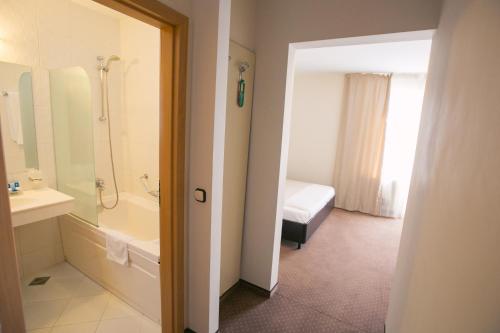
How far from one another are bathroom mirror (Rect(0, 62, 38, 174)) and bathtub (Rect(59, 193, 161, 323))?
658 millimetres

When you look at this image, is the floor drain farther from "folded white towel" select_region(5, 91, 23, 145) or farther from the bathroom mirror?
"folded white towel" select_region(5, 91, 23, 145)

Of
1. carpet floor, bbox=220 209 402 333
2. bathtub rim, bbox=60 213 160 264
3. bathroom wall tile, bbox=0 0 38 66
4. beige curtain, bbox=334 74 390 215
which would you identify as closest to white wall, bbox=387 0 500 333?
carpet floor, bbox=220 209 402 333

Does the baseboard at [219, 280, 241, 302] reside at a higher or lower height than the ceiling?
lower

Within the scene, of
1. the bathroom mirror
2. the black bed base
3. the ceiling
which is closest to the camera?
the bathroom mirror

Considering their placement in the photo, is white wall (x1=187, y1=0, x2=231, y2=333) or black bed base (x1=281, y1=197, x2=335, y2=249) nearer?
white wall (x1=187, y1=0, x2=231, y2=333)

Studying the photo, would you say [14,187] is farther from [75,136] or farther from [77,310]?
[77,310]

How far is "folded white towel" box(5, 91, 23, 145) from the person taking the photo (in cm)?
213

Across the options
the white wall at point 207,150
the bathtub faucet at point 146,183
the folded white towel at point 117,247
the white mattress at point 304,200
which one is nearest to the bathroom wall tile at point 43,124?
the bathtub faucet at point 146,183

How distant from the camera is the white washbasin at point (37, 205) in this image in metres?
1.81

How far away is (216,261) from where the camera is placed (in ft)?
5.30

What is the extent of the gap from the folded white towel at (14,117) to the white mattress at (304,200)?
2.85 meters

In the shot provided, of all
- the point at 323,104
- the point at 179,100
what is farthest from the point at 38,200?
the point at 323,104

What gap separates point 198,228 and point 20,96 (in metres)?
2.12

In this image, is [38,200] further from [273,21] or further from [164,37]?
[273,21]
